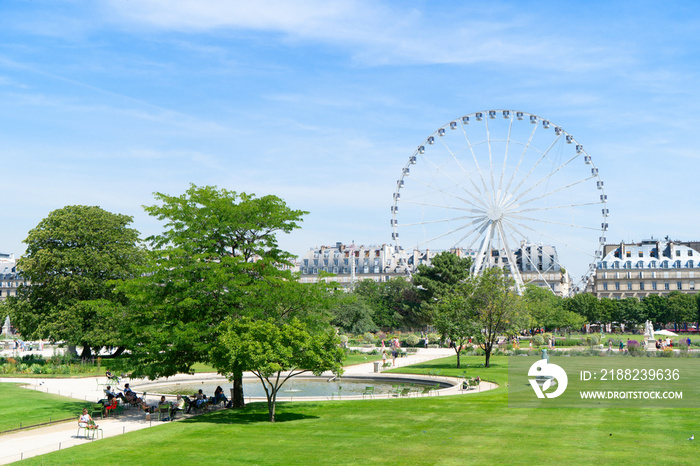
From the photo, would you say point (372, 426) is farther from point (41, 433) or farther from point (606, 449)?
point (41, 433)

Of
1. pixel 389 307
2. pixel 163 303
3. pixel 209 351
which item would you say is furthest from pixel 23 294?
pixel 389 307

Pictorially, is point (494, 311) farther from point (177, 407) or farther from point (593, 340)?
point (593, 340)

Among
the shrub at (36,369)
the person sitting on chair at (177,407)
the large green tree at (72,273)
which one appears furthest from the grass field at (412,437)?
the large green tree at (72,273)

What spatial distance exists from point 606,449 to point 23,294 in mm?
48754

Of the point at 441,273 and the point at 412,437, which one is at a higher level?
the point at 441,273

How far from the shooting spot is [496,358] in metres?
59.9

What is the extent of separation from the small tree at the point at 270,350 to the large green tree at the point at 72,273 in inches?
1020

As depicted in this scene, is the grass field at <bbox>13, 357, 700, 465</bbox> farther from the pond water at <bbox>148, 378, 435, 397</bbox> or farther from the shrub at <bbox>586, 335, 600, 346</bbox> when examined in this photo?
the shrub at <bbox>586, 335, 600, 346</bbox>

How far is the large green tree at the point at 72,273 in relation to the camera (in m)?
53.1

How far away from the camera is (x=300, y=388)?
4325 cm

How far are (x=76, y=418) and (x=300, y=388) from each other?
51.5ft

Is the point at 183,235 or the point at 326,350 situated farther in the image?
the point at 183,235

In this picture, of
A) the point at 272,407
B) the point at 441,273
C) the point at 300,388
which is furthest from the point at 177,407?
the point at 441,273

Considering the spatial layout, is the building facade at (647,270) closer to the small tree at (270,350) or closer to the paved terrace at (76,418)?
the paved terrace at (76,418)
